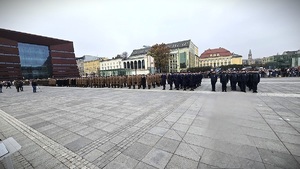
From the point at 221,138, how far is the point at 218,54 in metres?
100

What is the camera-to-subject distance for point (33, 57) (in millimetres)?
56688

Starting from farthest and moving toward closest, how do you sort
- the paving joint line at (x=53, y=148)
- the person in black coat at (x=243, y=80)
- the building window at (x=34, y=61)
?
the building window at (x=34, y=61) → the person in black coat at (x=243, y=80) → the paving joint line at (x=53, y=148)

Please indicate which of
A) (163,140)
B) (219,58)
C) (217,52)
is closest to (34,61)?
(163,140)

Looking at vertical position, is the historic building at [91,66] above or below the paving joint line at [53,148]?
above

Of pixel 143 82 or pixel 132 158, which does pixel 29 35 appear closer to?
pixel 143 82

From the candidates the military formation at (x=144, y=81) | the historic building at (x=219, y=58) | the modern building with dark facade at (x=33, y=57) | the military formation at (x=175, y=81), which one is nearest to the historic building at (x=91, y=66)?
the modern building with dark facade at (x=33, y=57)

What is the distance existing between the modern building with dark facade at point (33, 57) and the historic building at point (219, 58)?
275ft

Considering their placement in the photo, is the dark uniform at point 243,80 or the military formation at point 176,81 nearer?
the dark uniform at point 243,80

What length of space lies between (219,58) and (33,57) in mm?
100952

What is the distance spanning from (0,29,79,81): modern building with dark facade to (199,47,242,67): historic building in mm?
83861

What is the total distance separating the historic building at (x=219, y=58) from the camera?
290 feet

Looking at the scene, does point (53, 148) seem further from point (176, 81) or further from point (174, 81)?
point (174, 81)

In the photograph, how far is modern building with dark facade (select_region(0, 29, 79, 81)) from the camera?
48156 millimetres

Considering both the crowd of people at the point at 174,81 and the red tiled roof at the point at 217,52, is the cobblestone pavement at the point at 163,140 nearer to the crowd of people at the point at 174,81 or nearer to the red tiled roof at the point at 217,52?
the crowd of people at the point at 174,81
